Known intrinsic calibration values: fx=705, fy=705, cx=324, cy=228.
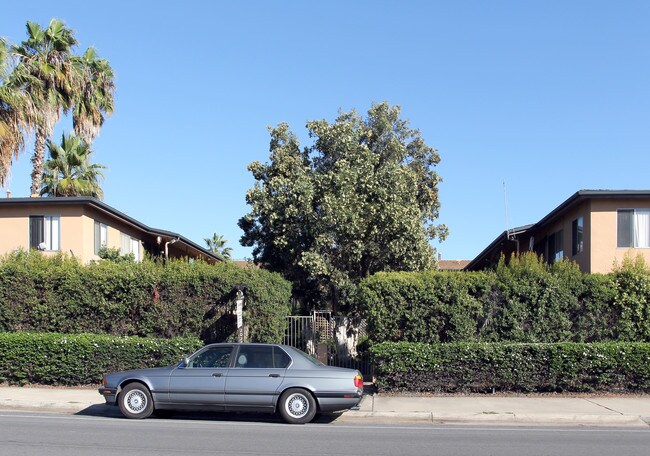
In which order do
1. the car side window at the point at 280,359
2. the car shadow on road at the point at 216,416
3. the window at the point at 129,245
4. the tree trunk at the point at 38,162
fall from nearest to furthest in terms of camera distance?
the car side window at the point at 280,359, the car shadow on road at the point at 216,416, the window at the point at 129,245, the tree trunk at the point at 38,162

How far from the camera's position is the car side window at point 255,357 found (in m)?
13.0

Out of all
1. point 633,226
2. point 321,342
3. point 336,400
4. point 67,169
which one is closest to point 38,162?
point 67,169

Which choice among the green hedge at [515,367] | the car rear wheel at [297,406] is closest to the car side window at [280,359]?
the car rear wheel at [297,406]

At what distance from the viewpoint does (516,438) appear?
37.5ft

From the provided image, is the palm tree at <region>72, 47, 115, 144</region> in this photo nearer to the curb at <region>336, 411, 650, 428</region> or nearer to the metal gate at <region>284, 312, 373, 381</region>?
the metal gate at <region>284, 312, 373, 381</region>

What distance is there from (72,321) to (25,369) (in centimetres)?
169

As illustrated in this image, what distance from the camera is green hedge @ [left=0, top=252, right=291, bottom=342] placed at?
59.4 ft

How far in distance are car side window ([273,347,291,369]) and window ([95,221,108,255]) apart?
550 inches

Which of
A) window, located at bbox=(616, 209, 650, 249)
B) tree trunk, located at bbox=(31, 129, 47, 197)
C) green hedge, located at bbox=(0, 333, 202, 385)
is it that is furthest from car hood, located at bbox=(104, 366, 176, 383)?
tree trunk, located at bbox=(31, 129, 47, 197)

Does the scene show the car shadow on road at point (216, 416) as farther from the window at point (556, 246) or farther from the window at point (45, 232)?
the window at point (556, 246)

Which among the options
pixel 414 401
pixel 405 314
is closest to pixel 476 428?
pixel 414 401

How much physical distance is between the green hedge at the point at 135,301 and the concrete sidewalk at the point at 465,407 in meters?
2.01

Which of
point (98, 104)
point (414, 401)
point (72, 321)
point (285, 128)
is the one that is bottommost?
point (414, 401)

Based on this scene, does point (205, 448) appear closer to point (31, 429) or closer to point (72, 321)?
point (31, 429)
